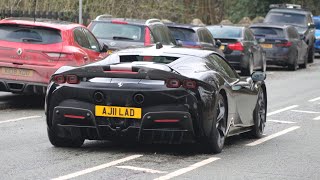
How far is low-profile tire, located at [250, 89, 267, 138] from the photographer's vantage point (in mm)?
13102

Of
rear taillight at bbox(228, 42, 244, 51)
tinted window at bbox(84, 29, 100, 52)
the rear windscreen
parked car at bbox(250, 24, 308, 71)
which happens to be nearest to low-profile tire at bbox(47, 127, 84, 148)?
the rear windscreen

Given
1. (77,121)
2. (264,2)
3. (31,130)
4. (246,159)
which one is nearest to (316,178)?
(246,159)

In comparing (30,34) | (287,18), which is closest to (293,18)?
(287,18)

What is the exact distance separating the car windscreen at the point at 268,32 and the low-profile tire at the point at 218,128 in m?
21.1

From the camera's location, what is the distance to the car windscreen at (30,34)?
16547mm

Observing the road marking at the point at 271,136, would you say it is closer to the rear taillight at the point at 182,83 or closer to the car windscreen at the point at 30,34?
the rear taillight at the point at 182,83

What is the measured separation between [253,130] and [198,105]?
270 centimetres

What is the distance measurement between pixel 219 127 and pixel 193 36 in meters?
15.0

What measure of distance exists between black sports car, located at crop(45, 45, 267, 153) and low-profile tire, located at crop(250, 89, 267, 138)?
178 cm

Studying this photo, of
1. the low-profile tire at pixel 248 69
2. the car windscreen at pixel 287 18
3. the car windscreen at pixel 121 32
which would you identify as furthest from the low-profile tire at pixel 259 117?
the car windscreen at pixel 287 18

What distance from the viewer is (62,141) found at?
11367 mm

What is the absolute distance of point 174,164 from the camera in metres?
10.2

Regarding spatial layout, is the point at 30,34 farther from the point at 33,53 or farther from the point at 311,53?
the point at 311,53

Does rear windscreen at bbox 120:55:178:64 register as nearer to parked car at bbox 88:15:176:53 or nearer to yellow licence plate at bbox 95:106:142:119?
yellow licence plate at bbox 95:106:142:119
